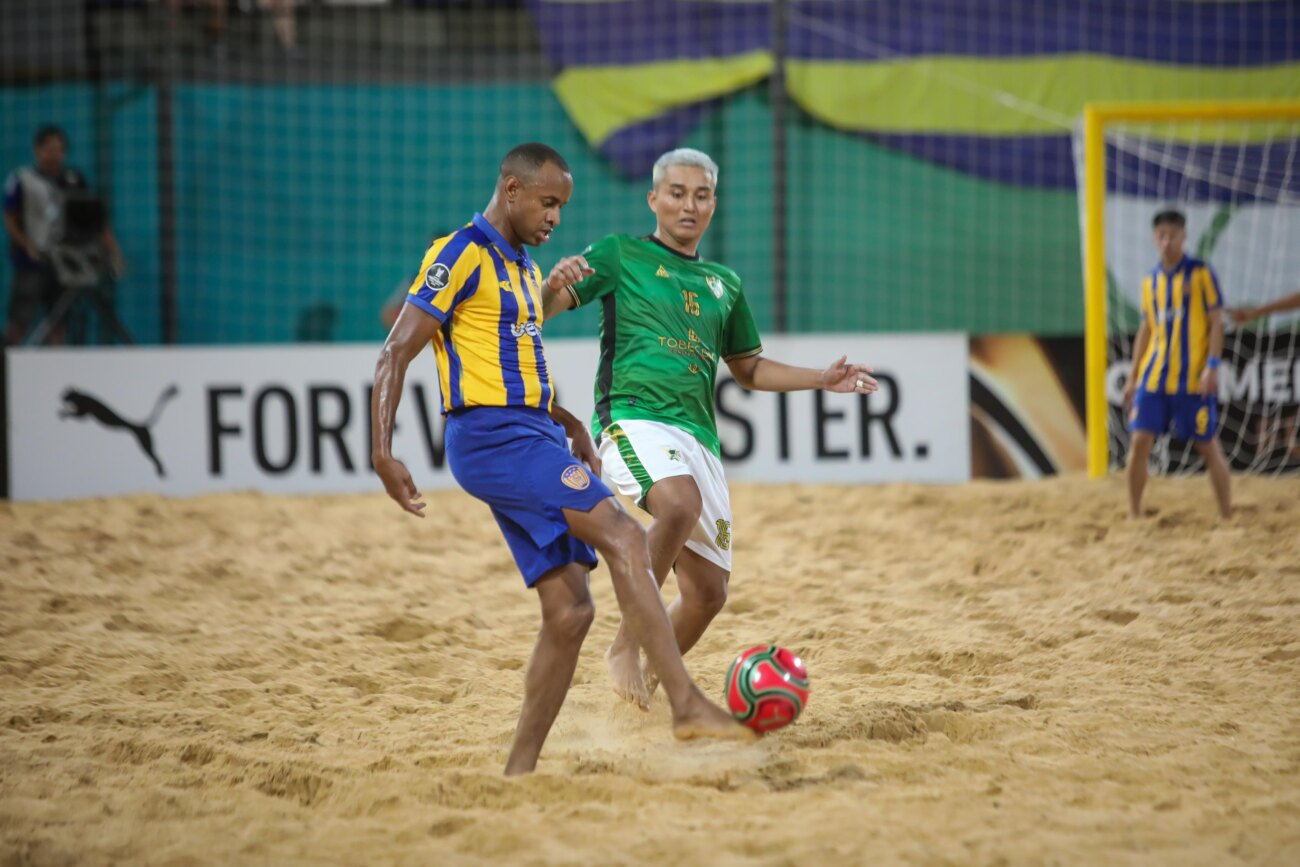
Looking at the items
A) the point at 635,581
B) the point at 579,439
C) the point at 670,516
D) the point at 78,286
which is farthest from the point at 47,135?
the point at 635,581

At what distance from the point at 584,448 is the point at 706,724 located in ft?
3.59

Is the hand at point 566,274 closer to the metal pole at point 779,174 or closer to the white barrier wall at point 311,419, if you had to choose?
the white barrier wall at point 311,419

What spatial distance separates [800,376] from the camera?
14.9 feet

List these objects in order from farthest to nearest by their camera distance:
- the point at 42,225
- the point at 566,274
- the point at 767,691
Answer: the point at 42,225 → the point at 566,274 → the point at 767,691

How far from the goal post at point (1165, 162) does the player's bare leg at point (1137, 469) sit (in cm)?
130

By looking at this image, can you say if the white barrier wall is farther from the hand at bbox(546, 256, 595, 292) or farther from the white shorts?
the hand at bbox(546, 256, 595, 292)

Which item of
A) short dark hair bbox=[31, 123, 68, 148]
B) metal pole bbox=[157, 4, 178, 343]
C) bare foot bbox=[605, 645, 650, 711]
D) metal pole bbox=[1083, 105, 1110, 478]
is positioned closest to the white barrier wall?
metal pole bbox=[1083, 105, 1110, 478]

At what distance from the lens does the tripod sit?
1041 cm

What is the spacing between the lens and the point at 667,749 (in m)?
4.02

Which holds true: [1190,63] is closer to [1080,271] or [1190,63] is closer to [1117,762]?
[1080,271]

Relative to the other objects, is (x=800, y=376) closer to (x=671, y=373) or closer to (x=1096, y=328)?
(x=671, y=373)

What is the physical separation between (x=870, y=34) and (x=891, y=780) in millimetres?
8852

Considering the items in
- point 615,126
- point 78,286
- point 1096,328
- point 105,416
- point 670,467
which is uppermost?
point 615,126

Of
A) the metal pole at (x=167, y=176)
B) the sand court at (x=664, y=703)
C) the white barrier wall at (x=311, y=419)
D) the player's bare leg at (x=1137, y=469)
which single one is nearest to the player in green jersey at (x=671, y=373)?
the sand court at (x=664, y=703)
